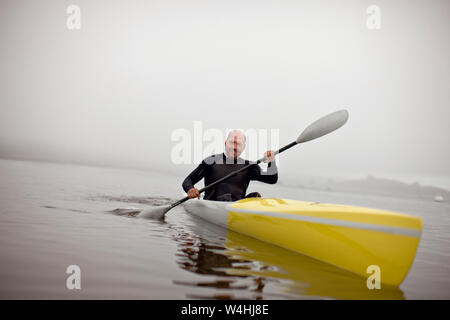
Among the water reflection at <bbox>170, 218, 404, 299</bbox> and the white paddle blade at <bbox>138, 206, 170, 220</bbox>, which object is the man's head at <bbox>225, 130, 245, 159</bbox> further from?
the water reflection at <bbox>170, 218, 404, 299</bbox>

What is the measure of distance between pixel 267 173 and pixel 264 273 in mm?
3182

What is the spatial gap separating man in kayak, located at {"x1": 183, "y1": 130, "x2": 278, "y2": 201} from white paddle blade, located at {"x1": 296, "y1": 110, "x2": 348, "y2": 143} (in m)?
0.86

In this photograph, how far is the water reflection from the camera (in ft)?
7.49

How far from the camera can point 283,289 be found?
235 cm

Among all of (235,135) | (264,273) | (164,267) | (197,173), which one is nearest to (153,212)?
(197,173)

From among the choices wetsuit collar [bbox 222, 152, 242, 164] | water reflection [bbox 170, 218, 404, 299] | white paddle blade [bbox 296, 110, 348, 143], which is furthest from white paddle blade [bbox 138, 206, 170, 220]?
white paddle blade [bbox 296, 110, 348, 143]

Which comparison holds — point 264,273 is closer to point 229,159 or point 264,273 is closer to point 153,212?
point 229,159

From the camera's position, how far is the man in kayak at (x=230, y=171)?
222 inches

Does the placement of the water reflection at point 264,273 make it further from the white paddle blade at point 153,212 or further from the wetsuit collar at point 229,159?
the wetsuit collar at point 229,159

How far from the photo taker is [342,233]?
117 inches

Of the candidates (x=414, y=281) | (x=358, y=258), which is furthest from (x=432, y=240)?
(x=358, y=258)
